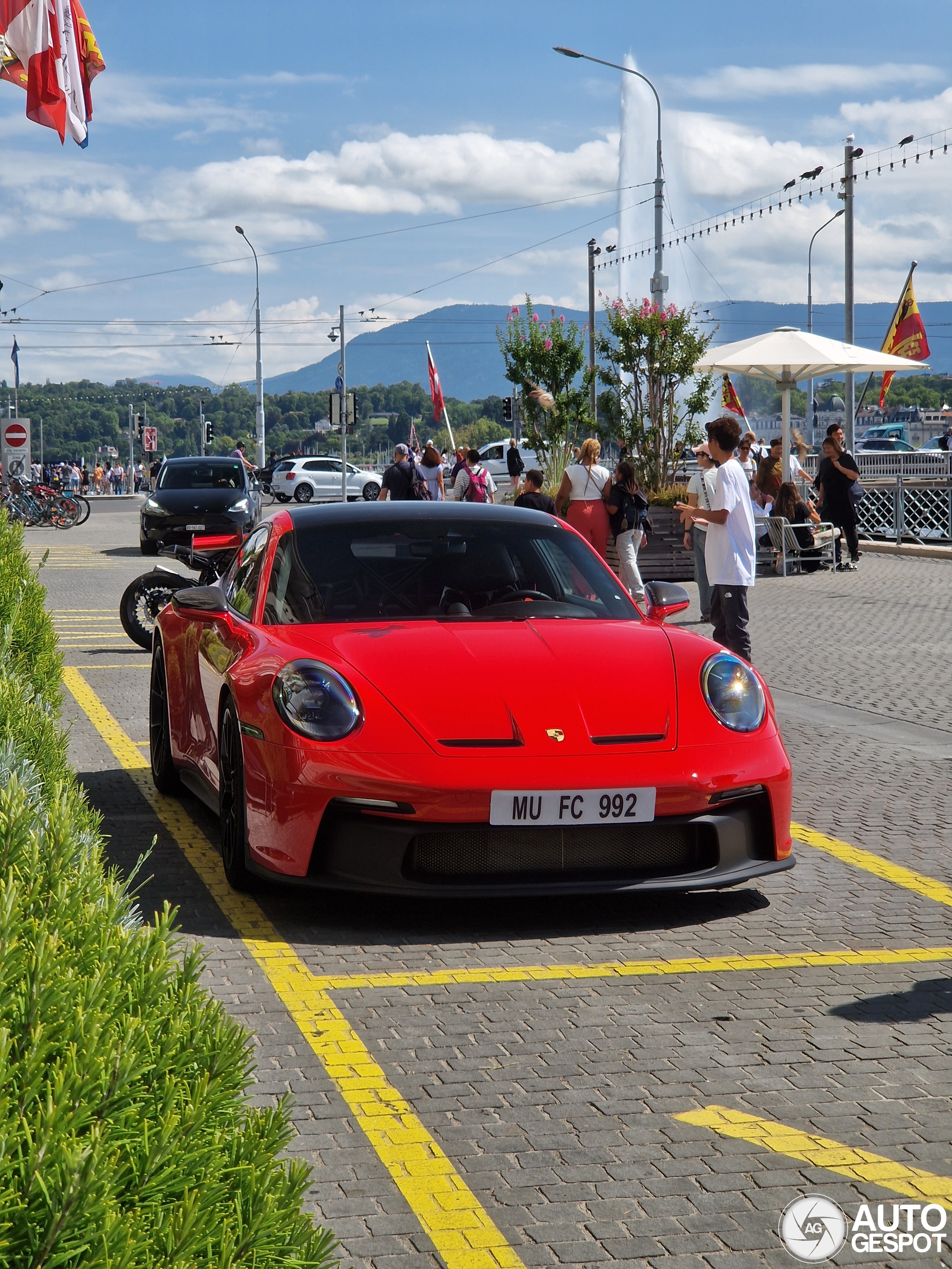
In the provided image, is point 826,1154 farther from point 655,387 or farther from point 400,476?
point 400,476

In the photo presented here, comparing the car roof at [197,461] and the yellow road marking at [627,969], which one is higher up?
the car roof at [197,461]

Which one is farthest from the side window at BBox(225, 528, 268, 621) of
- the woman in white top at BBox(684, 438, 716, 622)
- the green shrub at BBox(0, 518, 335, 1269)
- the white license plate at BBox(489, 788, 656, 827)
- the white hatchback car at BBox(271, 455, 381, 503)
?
the white hatchback car at BBox(271, 455, 381, 503)

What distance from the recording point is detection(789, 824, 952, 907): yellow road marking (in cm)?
571

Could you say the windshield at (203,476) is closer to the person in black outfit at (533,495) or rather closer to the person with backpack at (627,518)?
the person in black outfit at (533,495)

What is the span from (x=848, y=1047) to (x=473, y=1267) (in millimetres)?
1546

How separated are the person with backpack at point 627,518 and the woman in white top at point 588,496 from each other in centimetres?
8

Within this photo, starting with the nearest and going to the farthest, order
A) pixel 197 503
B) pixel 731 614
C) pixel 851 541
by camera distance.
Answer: pixel 731 614 → pixel 851 541 → pixel 197 503

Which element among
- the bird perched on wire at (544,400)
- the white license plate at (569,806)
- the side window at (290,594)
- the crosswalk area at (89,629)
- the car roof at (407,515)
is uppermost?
the bird perched on wire at (544,400)

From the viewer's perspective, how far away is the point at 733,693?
549cm

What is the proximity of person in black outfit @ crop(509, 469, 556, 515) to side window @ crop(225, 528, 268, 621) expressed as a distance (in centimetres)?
914

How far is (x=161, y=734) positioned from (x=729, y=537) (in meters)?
3.80

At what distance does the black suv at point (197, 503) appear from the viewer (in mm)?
26359

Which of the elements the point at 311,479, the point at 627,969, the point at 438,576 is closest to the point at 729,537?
the point at 438,576

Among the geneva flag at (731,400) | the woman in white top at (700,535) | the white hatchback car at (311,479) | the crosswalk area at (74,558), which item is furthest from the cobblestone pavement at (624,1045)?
the white hatchback car at (311,479)
